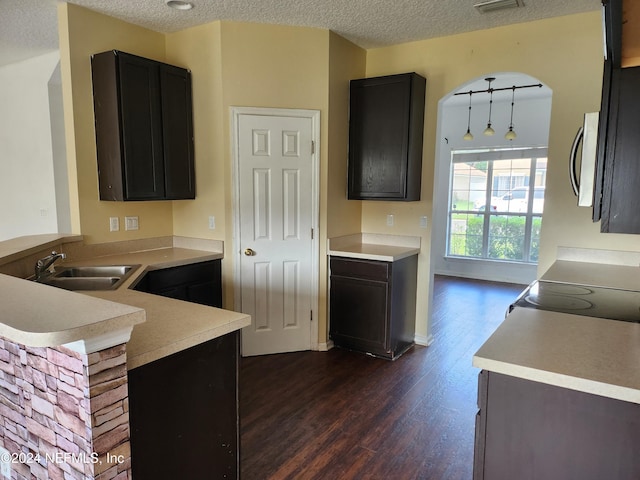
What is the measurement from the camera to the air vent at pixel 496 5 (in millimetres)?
2943

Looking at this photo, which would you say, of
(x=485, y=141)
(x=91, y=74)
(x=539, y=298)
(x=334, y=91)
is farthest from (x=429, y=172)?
(x=485, y=141)

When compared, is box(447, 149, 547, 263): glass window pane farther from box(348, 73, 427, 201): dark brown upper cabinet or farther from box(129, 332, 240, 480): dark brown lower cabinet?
box(129, 332, 240, 480): dark brown lower cabinet

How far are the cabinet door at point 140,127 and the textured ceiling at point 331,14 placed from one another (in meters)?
0.41

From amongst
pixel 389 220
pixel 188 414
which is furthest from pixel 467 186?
pixel 188 414

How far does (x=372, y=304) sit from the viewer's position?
363cm

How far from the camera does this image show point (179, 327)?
66.2 inches

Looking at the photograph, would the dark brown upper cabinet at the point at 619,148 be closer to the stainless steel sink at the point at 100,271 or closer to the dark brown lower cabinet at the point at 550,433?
the dark brown lower cabinet at the point at 550,433

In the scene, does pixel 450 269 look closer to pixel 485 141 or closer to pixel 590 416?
pixel 485 141

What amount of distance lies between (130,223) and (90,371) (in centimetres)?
259

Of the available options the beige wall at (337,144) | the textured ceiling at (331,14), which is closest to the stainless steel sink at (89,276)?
the beige wall at (337,144)

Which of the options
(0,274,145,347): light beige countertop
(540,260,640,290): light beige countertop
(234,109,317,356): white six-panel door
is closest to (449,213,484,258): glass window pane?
(540,260,640,290): light beige countertop

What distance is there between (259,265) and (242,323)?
6.01ft

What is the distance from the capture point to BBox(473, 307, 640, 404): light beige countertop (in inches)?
49.1

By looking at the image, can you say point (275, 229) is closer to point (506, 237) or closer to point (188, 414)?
point (188, 414)
